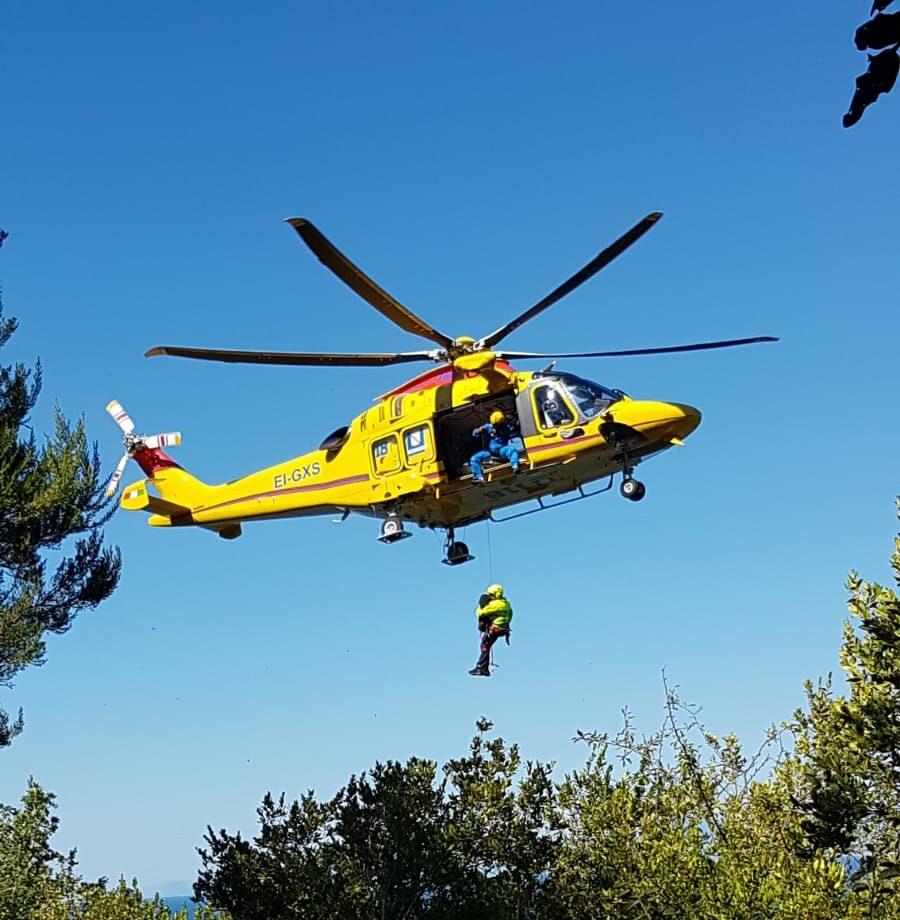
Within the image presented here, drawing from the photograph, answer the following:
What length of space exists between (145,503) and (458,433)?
5825 millimetres

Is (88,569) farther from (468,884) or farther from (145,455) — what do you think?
(468,884)

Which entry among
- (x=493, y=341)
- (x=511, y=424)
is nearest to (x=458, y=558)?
(x=511, y=424)

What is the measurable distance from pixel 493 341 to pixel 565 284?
1.93 m

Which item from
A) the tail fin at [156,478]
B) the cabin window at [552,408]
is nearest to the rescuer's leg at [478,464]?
the cabin window at [552,408]

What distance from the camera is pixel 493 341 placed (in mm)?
15211

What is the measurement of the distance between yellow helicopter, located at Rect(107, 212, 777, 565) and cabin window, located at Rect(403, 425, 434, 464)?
2 centimetres

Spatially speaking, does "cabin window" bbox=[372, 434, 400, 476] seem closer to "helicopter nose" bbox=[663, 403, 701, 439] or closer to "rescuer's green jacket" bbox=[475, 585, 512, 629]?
"rescuer's green jacket" bbox=[475, 585, 512, 629]

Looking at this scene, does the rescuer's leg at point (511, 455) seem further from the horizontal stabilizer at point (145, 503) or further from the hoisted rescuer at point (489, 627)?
the horizontal stabilizer at point (145, 503)

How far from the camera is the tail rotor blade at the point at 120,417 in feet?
67.1

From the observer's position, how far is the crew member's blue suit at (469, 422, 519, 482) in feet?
46.4

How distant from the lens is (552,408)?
14.3 metres

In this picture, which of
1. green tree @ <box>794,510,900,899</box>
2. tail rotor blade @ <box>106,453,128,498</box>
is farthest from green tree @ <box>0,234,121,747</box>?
green tree @ <box>794,510,900,899</box>

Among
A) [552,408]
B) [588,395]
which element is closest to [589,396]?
[588,395]

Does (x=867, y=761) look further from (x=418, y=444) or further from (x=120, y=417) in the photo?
(x=120, y=417)
